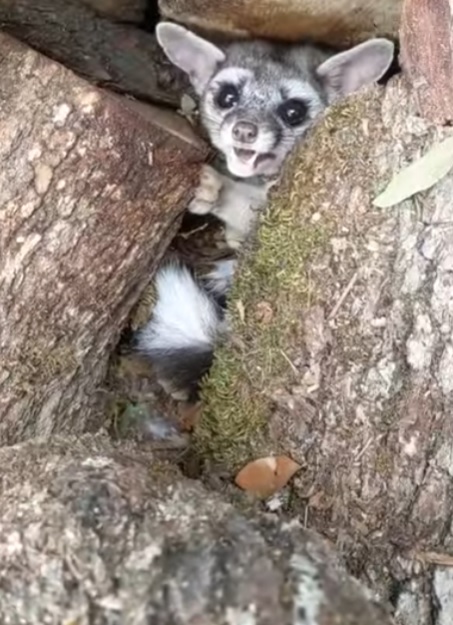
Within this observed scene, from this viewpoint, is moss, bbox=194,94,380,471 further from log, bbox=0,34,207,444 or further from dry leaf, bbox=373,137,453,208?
log, bbox=0,34,207,444

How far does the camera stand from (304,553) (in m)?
1.77

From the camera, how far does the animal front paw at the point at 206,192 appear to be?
98.3 inches

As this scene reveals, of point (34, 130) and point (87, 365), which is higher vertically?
point (34, 130)

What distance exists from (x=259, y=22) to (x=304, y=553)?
1.40m

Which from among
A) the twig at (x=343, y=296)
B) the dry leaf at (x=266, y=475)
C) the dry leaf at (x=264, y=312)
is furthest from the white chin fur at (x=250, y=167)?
the dry leaf at (x=266, y=475)

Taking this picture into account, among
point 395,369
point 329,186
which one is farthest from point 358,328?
point 329,186

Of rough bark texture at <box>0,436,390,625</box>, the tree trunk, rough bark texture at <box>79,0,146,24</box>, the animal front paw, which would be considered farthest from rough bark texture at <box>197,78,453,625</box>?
rough bark texture at <box>79,0,146,24</box>

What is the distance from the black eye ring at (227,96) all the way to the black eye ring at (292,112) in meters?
0.13

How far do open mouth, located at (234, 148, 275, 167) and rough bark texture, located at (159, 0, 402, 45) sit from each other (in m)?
0.33

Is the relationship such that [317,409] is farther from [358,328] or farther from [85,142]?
[85,142]

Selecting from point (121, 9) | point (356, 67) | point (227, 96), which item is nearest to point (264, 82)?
point (227, 96)

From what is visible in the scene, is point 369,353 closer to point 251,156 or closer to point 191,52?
point 251,156

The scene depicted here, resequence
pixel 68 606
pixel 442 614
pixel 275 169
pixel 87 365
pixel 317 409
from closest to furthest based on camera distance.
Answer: pixel 68 606 → pixel 442 614 → pixel 317 409 → pixel 87 365 → pixel 275 169

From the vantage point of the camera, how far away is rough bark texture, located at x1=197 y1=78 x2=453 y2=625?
2094 mm
